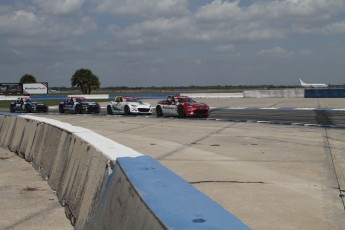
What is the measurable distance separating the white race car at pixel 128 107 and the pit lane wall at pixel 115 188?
17574 mm

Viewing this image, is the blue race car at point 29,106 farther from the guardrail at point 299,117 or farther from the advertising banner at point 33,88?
the advertising banner at point 33,88

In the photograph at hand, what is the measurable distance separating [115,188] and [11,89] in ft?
246

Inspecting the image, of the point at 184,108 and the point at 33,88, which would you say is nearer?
the point at 184,108

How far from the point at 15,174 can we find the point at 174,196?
7.23 m

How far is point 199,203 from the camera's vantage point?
2.90 metres

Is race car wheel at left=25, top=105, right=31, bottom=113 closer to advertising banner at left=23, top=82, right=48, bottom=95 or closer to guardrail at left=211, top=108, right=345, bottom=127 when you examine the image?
guardrail at left=211, top=108, right=345, bottom=127

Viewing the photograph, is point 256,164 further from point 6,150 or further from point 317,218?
point 6,150

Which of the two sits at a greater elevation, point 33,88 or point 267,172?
point 33,88

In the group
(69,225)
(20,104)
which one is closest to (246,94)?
(20,104)

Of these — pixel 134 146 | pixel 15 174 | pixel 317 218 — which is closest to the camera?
pixel 317 218

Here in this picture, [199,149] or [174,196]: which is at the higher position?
[174,196]

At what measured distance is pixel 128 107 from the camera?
27.4m

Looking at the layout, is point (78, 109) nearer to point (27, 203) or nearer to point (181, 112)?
point (181, 112)

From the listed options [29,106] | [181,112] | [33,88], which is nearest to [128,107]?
[181,112]
